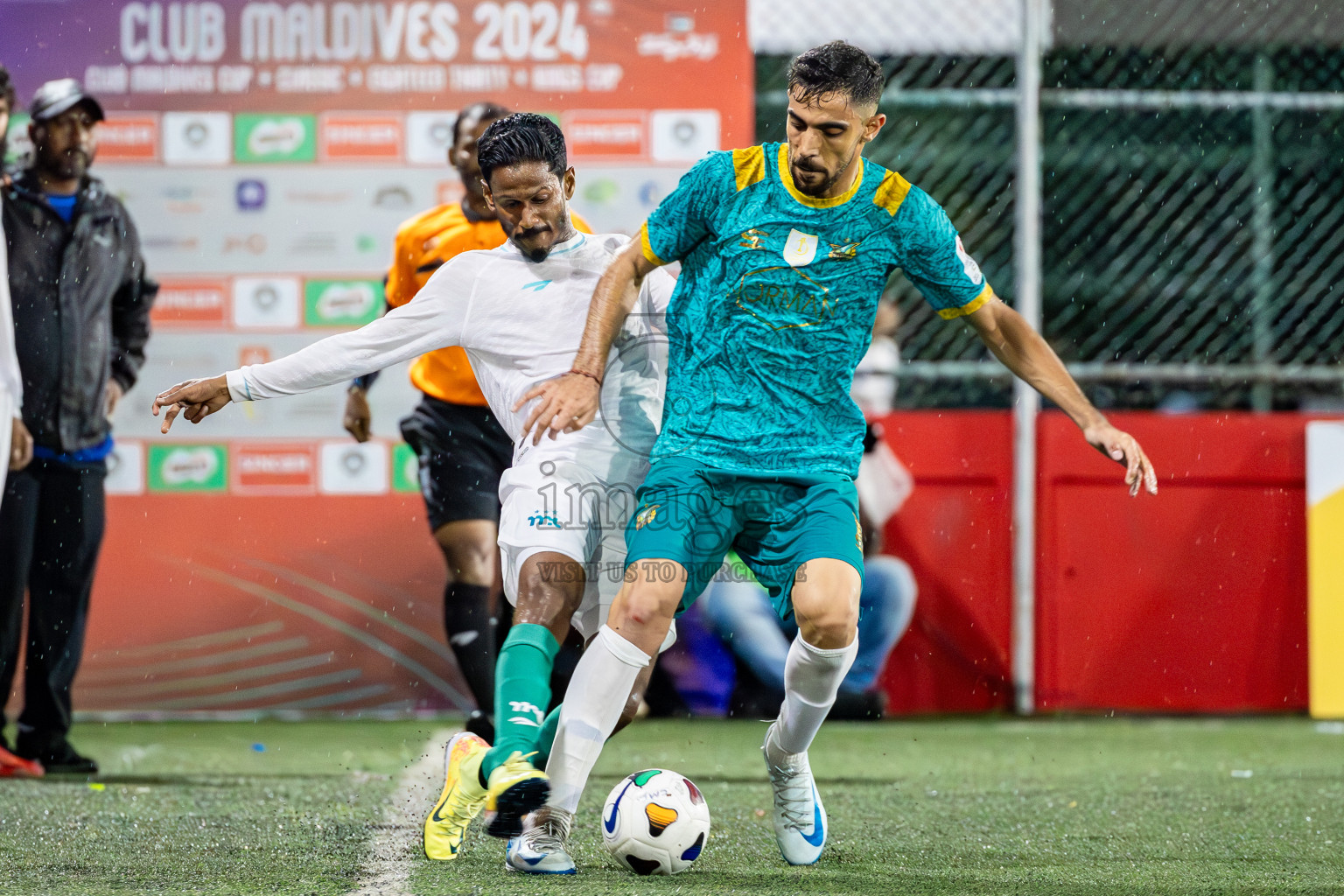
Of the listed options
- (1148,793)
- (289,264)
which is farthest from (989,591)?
(289,264)

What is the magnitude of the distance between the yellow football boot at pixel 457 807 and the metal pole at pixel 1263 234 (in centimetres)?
496

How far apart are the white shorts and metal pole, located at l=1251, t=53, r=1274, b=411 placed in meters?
4.63

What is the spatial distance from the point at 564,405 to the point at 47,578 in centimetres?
289

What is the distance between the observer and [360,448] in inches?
287

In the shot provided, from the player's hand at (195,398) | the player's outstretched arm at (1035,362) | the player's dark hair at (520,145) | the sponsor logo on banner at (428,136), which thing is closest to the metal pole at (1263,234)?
the sponsor logo on banner at (428,136)

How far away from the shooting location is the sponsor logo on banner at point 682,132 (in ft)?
23.7

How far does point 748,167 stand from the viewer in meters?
3.81

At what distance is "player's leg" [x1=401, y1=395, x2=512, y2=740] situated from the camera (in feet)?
18.3

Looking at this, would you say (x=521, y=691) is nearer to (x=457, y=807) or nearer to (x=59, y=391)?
(x=457, y=807)

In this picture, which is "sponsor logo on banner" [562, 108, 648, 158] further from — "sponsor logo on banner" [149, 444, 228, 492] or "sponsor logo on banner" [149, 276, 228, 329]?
"sponsor logo on banner" [149, 444, 228, 492]

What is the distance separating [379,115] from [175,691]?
267cm

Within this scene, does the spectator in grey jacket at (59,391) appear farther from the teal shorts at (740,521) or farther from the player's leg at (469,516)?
the teal shorts at (740,521)

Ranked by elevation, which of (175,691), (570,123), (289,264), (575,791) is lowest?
(175,691)

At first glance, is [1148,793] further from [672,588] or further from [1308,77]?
[1308,77]
